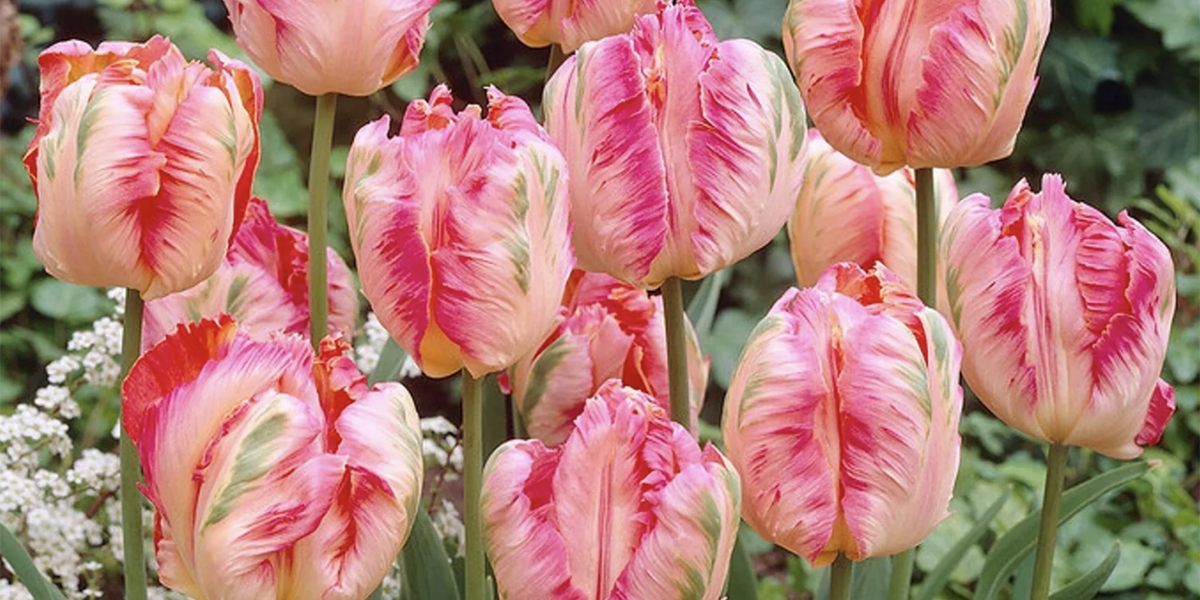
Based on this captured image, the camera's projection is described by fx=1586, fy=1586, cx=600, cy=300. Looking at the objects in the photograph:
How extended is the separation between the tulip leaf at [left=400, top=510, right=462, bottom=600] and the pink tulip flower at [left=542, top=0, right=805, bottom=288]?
0.65ft

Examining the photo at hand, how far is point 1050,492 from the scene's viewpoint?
28.8 inches

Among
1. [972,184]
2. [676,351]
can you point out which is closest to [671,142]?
[676,351]

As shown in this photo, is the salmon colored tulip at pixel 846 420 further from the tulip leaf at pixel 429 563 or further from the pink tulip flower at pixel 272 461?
the tulip leaf at pixel 429 563

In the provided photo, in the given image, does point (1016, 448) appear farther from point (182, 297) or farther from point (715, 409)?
point (182, 297)

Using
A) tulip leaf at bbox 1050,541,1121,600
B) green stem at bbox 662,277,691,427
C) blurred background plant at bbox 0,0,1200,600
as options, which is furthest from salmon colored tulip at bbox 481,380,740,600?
blurred background plant at bbox 0,0,1200,600

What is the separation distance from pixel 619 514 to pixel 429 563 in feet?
0.87

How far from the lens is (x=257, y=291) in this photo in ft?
2.68

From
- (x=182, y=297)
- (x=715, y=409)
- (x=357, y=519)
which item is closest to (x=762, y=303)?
(x=715, y=409)

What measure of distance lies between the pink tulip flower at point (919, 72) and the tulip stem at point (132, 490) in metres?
0.33

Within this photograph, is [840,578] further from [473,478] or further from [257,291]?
[257,291]

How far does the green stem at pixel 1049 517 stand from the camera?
73 cm

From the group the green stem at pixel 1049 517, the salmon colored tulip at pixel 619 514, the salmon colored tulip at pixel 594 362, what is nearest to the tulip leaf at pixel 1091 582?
the green stem at pixel 1049 517

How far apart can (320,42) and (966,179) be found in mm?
2109

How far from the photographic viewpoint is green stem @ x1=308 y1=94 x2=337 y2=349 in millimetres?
783
